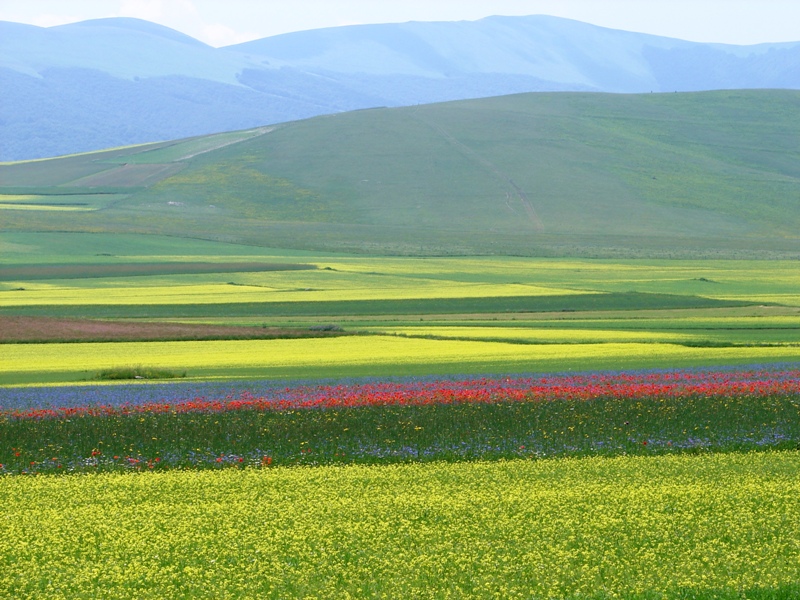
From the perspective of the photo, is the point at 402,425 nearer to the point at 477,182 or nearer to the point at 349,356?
the point at 349,356

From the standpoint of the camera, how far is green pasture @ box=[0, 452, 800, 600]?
32.2 feet

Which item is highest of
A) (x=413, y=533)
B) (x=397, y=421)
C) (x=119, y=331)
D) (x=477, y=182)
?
(x=413, y=533)

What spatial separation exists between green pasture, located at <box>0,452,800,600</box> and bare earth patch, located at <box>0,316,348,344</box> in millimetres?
24634

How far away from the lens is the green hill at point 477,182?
10750cm

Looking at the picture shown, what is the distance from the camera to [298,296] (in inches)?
2285

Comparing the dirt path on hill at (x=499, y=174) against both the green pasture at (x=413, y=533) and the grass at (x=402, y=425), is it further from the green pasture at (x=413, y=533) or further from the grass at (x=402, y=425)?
the green pasture at (x=413, y=533)

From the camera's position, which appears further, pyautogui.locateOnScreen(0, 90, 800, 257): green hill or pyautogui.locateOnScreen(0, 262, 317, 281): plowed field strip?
pyautogui.locateOnScreen(0, 90, 800, 257): green hill

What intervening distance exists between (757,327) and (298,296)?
80.9 ft

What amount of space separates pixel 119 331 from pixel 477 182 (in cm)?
9029

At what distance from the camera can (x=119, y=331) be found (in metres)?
41.1

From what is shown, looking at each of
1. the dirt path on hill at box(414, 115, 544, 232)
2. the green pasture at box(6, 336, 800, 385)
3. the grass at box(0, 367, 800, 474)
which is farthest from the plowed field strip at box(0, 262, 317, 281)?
the grass at box(0, 367, 800, 474)

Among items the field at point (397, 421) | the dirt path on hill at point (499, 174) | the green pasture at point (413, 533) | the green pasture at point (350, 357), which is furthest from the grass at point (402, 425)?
the dirt path on hill at point (499, 174)

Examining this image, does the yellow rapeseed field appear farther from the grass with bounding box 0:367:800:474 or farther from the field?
the grass with bounding box 0:367:800:474

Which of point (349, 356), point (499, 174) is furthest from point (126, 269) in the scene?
point (499, 174)
